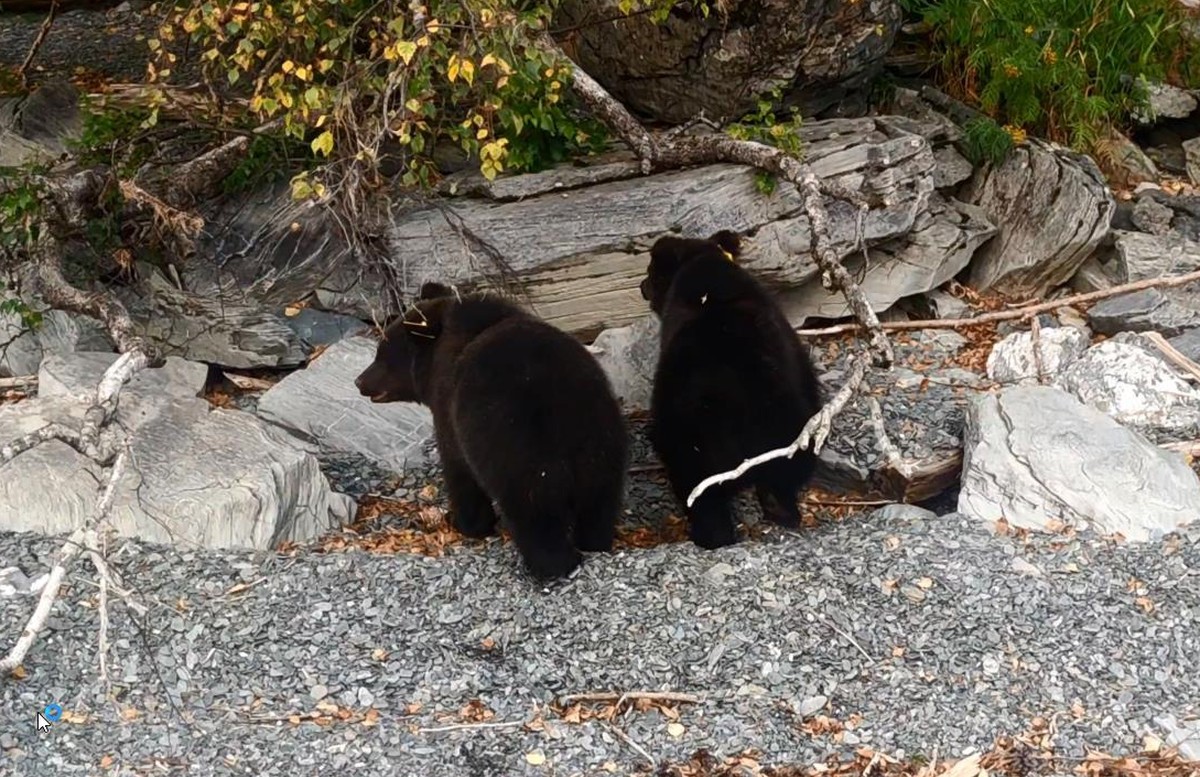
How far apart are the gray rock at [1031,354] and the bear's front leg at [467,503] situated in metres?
3.26

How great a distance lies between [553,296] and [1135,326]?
3.55 meters

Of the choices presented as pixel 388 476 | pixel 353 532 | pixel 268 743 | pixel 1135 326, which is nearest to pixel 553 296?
pixel 388 476

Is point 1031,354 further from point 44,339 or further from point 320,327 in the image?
point 44,339

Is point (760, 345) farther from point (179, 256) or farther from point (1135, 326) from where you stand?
point (179, 256)

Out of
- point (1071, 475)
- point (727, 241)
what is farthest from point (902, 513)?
point (727, 241)

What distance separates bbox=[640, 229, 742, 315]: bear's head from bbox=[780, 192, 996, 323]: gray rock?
123 cm

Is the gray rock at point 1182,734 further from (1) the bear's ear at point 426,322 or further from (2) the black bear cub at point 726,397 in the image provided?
(1) the bear's ear at point 426,322

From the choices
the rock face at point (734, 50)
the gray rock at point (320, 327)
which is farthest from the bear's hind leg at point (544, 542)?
the rock face at point (734, 50)

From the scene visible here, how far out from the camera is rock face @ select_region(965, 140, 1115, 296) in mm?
9641

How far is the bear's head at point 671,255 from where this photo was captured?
7.76 m

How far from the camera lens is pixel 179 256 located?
9.00 m

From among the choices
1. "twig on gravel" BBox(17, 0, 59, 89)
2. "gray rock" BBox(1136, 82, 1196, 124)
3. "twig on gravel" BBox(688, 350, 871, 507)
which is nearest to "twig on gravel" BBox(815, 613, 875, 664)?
"twig on gravel" BBox(688, 350, 871, 507)

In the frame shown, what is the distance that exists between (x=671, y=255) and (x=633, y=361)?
3.08 feet

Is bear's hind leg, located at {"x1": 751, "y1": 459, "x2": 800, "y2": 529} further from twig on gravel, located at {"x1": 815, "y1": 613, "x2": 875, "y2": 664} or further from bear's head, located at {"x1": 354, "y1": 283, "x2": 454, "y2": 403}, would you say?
bear's head, located at {"x1": 354, "y1": 283, "x2": 454, "y2": 403}
